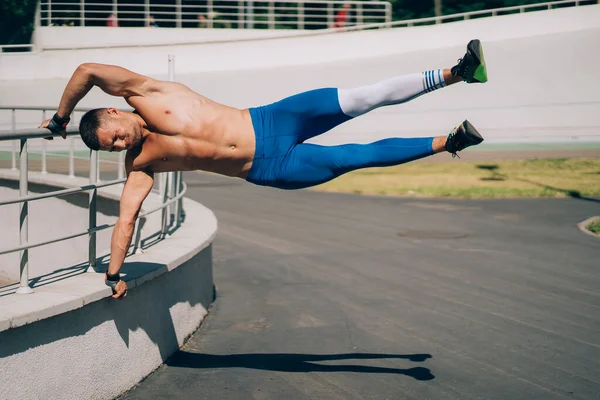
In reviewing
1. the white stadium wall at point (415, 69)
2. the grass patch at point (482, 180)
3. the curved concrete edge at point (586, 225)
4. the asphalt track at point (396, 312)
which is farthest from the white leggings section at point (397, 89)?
the white stadium wall at point (415, 69)

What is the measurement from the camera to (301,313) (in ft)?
29.6

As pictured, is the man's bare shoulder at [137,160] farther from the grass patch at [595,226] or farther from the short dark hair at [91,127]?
the grass patch at [595,226]

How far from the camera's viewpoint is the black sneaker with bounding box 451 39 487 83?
19.6 feet

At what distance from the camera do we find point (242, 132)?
20.4 feet

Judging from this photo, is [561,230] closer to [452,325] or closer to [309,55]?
[452,325]

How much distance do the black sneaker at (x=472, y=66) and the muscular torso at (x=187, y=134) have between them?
1564 millimetres

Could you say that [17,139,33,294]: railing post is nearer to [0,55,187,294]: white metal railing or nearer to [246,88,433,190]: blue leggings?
[0,55,187,294]: white metal railing

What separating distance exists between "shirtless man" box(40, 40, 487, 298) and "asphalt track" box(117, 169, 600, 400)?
160 centimetres

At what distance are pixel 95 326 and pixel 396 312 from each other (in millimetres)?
3930

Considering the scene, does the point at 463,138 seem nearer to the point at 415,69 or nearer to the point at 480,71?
the point at 480,71

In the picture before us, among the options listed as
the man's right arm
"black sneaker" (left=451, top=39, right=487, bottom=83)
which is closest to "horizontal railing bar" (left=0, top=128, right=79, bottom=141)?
the man's right arm

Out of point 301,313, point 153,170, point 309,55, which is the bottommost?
point 301,313

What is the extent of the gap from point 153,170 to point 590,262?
25.0ft

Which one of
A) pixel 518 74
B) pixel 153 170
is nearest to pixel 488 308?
pixel 153 170
